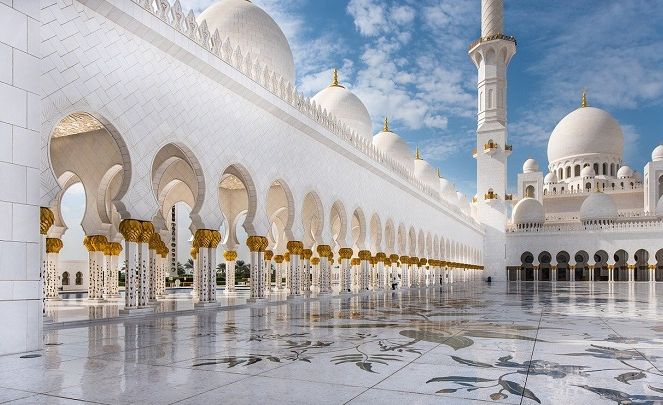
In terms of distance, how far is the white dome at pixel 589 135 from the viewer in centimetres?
3478

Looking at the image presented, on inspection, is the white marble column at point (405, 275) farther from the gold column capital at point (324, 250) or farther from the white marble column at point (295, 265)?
the white marble column at point (295, 265)

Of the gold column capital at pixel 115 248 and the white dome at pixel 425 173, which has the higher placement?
the white dome at pixel 425 173

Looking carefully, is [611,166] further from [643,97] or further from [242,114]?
[242,114]

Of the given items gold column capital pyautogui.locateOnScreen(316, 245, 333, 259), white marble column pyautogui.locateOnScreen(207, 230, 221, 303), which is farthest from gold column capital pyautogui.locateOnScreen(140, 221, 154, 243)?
gold column capital pyautogui.locateOnScreen(316, 245, 333, 259)

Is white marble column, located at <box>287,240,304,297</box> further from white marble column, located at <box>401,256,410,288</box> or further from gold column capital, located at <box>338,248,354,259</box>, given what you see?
white marble column, located at <box>401,256,410,288</box>

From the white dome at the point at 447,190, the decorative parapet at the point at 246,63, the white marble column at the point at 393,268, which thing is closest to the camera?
the decorative parapet at the point at 246,63

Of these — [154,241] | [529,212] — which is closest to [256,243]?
[154,241]

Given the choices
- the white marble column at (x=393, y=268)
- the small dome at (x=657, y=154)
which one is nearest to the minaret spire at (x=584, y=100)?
the small dome at (x=657, y=154)

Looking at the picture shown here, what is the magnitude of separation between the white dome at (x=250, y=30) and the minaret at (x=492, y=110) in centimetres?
2034

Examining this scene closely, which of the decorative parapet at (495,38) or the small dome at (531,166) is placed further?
the small dome at (531,166)

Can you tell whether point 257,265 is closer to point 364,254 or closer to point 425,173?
point 364,254

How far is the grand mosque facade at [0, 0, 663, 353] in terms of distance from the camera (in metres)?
4.23

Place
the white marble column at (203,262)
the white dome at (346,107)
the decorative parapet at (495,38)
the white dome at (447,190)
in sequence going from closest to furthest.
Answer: the white marble column at (203,262) < the white dome at (346,107) < the decorative parapet at (495,38) < the white dome at (447,190)

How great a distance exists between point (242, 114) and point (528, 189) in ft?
101
